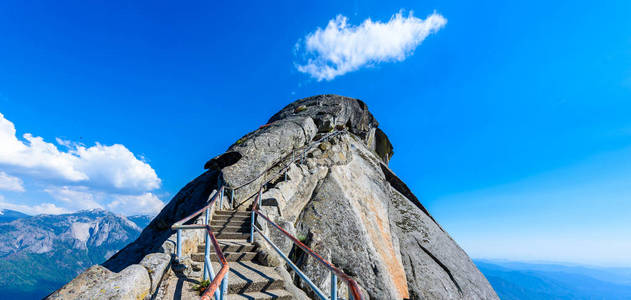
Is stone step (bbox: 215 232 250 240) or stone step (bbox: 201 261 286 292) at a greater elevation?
stone step (bbox: 215 232 250 240)

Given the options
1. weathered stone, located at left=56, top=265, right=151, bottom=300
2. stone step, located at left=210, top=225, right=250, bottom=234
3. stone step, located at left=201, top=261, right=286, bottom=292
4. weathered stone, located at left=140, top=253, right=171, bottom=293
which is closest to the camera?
weathered stone, located at left=56, top=265, right=151, bottom=300

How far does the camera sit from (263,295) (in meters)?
6.10

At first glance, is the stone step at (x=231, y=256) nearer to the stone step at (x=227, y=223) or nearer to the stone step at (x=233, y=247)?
the stone step at (x=233, y=247)

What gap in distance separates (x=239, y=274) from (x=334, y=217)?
20.4 feet

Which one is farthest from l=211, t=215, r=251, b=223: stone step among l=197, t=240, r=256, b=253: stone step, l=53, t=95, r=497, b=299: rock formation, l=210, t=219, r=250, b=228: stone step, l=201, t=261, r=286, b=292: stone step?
l=201, t=261, r=286, b=292: stone step

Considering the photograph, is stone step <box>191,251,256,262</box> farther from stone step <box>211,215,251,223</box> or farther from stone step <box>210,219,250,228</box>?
stone step <box>211,215,251,223</box>

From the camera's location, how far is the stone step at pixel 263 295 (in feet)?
19.4

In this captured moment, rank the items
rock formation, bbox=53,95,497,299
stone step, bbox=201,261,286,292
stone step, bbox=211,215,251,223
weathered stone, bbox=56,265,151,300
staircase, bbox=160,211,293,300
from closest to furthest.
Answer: weathered stone, bbox=56,265,151,300
staircase, bbox=160,211,293,300
stone step, bbox=201,261,286,292
rock formation, bbox=53,95,497,299
stone step, bbox=211,215,251,223

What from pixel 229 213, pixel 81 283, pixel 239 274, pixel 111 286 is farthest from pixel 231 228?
pixel 81 283

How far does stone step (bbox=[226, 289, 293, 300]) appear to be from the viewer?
19.4 ft

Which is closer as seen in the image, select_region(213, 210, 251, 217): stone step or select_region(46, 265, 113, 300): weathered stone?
select_region(46, 265, 113, 300): weathered stone

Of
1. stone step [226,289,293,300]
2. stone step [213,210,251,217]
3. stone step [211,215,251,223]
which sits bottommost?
stone step [226,289,293,300]

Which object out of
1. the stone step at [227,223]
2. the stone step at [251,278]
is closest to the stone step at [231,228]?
the stone step at [227,223]

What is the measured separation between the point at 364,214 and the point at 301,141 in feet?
26.4
